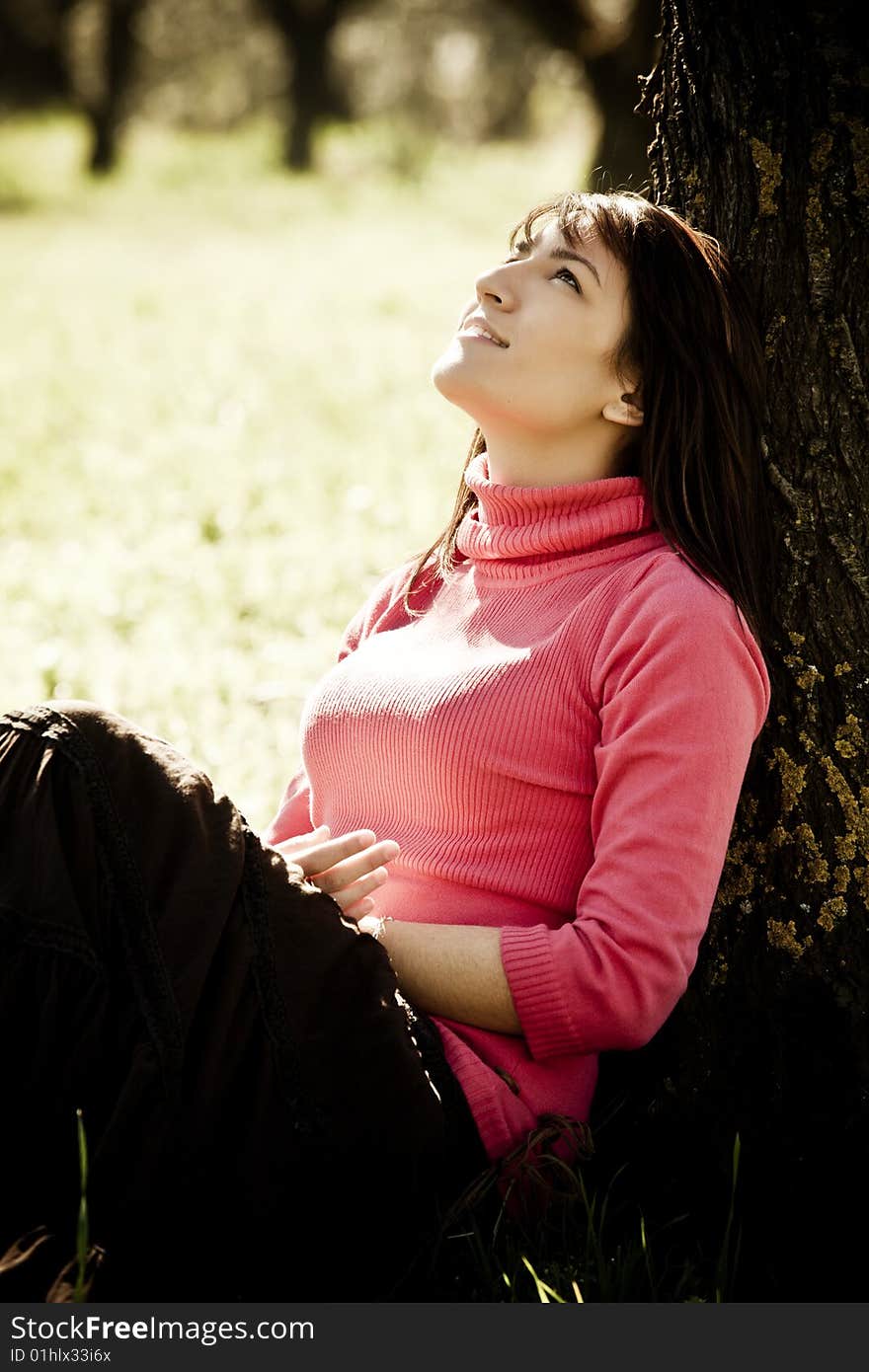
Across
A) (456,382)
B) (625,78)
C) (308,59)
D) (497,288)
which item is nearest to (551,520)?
(456,382)

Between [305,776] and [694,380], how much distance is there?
1046 mm

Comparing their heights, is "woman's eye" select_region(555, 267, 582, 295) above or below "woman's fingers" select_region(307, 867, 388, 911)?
above

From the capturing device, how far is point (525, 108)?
3428 centimetres

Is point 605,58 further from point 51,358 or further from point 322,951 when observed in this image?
point 322,951

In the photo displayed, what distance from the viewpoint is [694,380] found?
2.44m

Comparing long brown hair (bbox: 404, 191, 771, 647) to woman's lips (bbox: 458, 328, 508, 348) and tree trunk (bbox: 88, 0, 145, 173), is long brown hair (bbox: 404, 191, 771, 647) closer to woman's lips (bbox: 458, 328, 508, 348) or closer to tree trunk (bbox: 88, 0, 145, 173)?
woman's lips (bbox: 458, 328, 508, 348)

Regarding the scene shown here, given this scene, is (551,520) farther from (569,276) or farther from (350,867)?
(350,867)

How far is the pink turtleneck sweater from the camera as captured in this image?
2.17 m

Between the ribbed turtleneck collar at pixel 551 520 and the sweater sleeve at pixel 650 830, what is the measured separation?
0.78 feet

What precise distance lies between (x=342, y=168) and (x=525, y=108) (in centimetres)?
1133

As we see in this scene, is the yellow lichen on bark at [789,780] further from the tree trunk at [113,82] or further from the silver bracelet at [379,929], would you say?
the tree trunk at [113,82]

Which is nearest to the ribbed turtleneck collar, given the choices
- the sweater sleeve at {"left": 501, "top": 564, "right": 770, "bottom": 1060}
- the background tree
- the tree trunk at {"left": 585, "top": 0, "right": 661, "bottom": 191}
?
the sweater sleeve at {"left": 501, "top": 564, "right": 770, "bottom": 1060}

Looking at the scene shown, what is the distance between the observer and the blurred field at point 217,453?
4.98 meters
